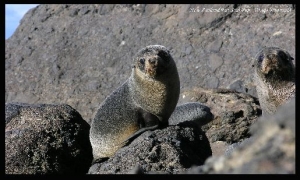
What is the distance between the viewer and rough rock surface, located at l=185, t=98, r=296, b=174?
68.9 inches

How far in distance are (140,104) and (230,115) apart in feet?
7.31

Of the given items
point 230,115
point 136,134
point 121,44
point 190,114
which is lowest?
point 230,115

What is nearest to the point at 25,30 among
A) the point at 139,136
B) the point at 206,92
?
the point at 206,92

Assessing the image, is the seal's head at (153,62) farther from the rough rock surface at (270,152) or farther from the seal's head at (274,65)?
the rough rock surface at (270,152)

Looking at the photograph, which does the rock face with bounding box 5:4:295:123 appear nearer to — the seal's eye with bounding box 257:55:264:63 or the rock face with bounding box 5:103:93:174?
the seal's eye with bounding box 257:55:264:63

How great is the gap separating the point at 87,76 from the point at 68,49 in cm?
127

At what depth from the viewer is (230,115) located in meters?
8.13

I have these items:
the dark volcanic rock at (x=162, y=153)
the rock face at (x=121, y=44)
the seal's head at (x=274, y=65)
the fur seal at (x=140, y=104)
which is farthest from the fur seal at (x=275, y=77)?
the rock face at (x=121, y=44)

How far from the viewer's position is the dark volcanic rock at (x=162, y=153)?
4727mm

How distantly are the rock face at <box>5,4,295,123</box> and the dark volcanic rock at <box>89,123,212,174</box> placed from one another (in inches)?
200

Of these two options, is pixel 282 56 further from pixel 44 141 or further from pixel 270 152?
pixel 270 152

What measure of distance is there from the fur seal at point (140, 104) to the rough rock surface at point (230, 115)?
72.1 inches

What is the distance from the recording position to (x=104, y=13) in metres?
14.0

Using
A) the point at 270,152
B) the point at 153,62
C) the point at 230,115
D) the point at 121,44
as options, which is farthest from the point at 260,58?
the point at 121,44
